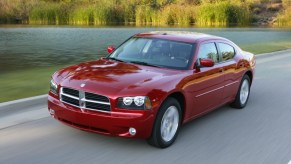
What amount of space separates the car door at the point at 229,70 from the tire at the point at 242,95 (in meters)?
0.26

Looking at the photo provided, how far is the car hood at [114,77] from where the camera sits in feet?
18.9

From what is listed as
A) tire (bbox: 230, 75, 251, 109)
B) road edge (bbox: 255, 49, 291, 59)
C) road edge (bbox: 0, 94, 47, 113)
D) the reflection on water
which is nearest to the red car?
tire (bbox: 230, 75, 251, 109)

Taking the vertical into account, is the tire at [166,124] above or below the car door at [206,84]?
below

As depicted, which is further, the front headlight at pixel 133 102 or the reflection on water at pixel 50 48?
the reflection on water at pixel 50 48

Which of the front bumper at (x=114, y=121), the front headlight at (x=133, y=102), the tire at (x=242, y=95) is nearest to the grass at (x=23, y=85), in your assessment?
the front bumper at (x=114, y=121)

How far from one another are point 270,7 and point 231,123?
216 feet

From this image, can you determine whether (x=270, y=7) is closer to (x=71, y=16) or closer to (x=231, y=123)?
(x=71, y=16)

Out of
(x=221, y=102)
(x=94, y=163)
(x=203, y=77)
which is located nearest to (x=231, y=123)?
(x=221, y=102)

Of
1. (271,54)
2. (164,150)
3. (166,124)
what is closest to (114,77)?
(166,124)

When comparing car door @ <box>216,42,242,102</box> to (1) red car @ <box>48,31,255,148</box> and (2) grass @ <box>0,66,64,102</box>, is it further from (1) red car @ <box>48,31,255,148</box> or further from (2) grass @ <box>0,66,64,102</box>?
(2) grass @ <box>0,66,64,102</box>

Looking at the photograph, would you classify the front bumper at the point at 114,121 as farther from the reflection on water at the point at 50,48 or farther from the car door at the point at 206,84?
the reflection on water at the point at 50,48

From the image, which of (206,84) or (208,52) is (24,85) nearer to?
(208,52)

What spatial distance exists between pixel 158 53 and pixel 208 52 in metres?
0.93

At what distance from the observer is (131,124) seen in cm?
563
